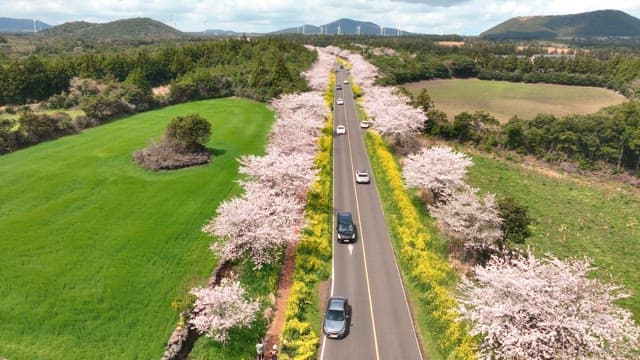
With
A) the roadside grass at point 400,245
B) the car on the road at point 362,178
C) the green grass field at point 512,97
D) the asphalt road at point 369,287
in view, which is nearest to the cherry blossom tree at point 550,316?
the roadside grass at point 400,245

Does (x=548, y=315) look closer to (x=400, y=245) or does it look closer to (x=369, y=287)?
(x=369, y=287)

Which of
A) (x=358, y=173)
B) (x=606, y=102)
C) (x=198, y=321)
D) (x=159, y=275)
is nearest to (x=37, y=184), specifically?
(x=159, y=275)

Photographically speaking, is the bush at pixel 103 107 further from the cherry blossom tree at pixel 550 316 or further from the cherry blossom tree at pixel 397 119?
the cherry blossom tree at pixel 550 316

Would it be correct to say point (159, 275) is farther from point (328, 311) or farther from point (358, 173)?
point (358, 173)

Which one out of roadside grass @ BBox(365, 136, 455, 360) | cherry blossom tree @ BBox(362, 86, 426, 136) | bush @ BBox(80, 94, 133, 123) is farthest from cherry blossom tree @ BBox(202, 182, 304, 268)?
bush @ BBox(80, 94, 133, 123)

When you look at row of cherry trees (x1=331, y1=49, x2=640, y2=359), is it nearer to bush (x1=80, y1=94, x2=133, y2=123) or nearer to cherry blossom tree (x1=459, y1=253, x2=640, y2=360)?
cherry blossom tree (x1=459, y1=253, x2=640, y2=360)

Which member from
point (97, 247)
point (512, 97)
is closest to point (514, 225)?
point (97, 247)
